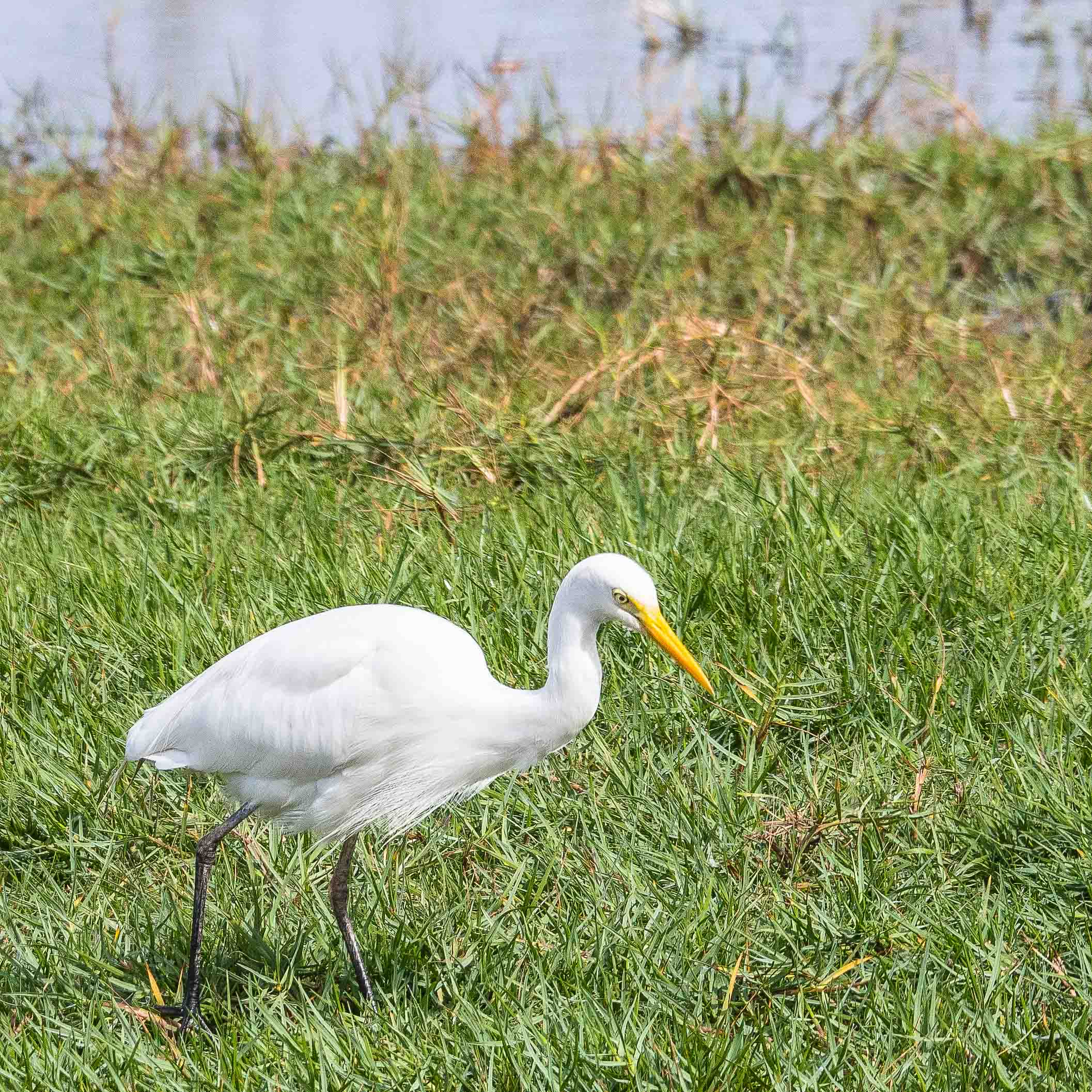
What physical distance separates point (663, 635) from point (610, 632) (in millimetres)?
1203

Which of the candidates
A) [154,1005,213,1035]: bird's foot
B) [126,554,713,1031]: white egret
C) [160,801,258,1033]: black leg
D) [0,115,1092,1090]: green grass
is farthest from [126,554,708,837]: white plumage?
[154,1005,213,1035]: bird's foot

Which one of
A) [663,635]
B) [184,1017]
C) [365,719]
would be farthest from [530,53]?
[184,1017]

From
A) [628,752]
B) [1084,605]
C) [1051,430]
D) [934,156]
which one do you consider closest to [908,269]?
[934,156]

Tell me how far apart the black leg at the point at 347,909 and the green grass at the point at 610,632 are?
68 mm

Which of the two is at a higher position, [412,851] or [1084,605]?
[1084,605]

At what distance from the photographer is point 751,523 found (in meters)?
4.15

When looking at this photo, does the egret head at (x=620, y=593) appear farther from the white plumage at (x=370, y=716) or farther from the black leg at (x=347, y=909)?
the black leg at (x=347, y=909)

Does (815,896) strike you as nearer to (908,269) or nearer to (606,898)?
(606,898)

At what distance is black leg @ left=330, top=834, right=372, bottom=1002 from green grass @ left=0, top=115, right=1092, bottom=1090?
7cm

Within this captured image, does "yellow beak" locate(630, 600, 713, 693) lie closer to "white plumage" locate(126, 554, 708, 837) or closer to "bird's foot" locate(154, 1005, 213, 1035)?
"white plumage" locate(126, 554, 708, 837)

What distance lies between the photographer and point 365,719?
2.85 metres

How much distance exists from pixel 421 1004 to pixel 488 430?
7.76ft

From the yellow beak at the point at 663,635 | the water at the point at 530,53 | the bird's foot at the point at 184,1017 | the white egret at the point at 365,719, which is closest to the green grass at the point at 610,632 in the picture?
the bird's foot at the point at 184,1017

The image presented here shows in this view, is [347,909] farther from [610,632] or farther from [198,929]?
[610,632]
